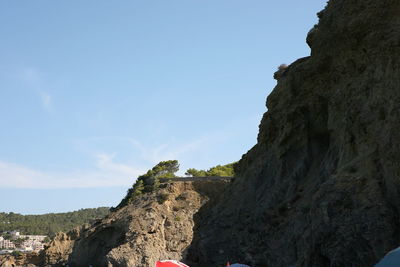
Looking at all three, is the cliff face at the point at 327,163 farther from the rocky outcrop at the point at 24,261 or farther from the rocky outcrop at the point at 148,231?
the rocky outcrop at the point at 24,261

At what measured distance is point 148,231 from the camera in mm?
45938

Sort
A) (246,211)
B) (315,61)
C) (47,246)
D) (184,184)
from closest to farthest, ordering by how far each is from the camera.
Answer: (315,61)
(246,211)
(184,184)
(47,246)

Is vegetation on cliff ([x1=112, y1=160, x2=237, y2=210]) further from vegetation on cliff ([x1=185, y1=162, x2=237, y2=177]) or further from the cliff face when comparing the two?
the cliff face

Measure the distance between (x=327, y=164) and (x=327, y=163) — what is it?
0.06 meters

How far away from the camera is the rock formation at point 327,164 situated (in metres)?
10.9

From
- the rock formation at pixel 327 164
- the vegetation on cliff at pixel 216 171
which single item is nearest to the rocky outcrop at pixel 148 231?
the vegetation on cliff at pixel 216 171

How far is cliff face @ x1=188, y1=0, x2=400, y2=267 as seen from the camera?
10.9 m

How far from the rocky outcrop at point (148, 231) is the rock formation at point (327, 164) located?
22658mm

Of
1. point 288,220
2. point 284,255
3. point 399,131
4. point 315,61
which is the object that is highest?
point 315,61

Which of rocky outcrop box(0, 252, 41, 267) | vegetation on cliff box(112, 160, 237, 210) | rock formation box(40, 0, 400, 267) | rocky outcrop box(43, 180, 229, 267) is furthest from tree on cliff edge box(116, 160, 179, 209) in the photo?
rock formation box(40, 0, 400, 267)

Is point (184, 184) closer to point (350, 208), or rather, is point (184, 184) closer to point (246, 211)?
point (246, 211)

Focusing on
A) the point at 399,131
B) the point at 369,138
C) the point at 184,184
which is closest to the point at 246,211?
the point at 369,138

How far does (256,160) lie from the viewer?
20656 mm

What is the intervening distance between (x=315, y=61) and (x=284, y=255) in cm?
624
